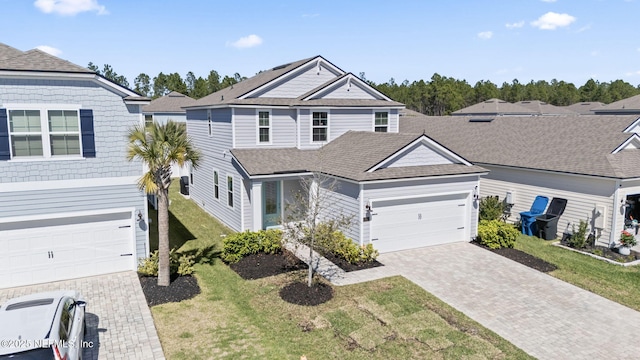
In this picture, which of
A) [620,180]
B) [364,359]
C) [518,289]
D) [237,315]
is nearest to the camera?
[364,359]

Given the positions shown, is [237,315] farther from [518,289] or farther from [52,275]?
[518,289]

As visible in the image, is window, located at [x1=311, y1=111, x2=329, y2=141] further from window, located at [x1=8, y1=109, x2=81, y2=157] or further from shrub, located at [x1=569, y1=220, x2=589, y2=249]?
shrub, located at [x1=569, y1=220, x2=589, y2=249]

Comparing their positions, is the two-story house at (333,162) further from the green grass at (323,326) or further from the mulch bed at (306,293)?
the green grass at (323,326)

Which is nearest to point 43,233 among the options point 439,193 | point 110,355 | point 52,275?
point 52,275

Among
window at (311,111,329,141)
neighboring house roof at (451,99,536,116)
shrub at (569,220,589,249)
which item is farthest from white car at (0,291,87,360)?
neighboring house roof at (451,99,536,116)

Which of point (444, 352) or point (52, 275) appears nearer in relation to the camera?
point (444, 352)
